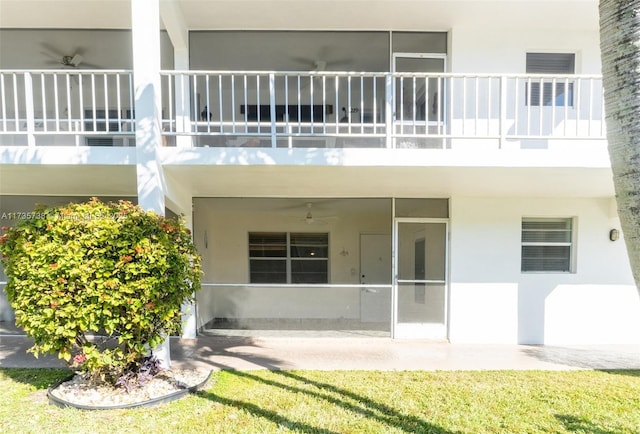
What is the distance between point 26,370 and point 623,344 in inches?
385

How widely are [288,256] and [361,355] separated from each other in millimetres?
2521

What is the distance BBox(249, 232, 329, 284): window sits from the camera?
7293mm

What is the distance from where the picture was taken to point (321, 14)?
19.9 ft

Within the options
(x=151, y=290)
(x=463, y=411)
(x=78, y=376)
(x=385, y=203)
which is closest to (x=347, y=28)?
(x=385, y=203)

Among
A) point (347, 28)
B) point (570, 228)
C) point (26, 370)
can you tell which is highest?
point (347, 28)

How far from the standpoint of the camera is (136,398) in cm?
393

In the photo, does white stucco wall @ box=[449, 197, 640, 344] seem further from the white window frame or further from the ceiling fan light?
the ceiling fan light

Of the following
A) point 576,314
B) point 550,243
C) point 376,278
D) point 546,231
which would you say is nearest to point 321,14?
point 376,278

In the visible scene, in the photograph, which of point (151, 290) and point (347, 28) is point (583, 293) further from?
point (151, 290)

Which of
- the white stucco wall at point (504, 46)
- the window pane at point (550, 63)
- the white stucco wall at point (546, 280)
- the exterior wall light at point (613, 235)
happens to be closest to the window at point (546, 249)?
the white stucco wall at point (546, 280)

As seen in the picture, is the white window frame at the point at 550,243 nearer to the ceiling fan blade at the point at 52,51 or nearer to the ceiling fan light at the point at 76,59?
the ceiling fan light at the point at 76,59

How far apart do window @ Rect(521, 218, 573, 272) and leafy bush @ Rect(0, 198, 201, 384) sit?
6.09 meters

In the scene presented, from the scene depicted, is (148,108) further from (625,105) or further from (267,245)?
(625,105)

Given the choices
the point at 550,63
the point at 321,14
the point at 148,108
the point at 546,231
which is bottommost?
the point at 546,231
